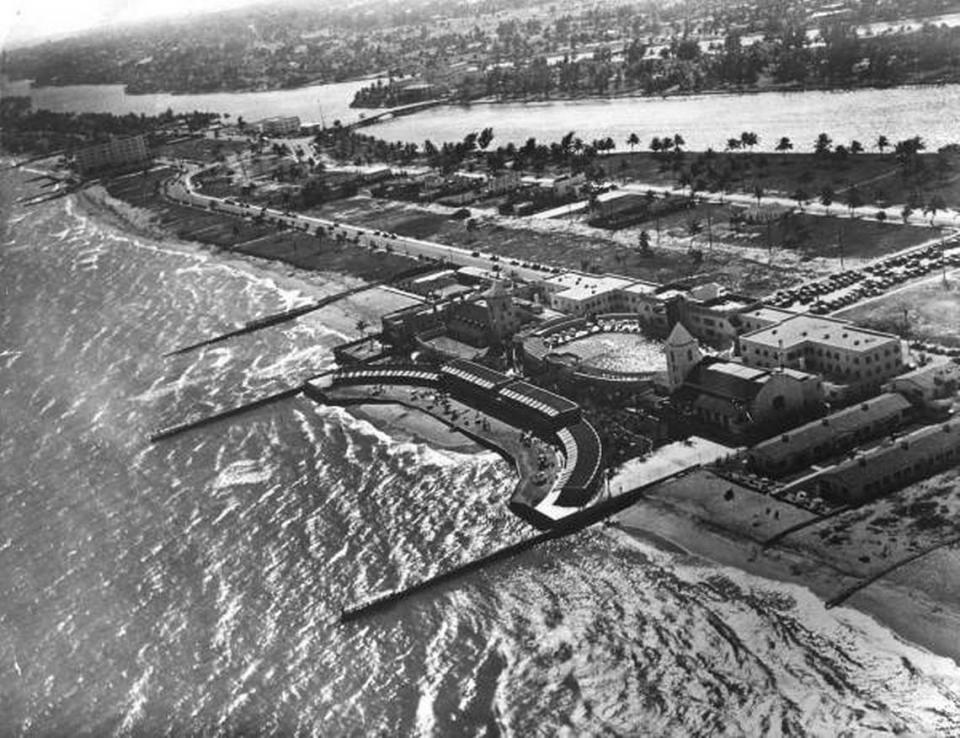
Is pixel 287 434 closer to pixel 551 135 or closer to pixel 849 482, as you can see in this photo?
pixel 849 482

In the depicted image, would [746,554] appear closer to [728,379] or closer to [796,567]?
[796,567]

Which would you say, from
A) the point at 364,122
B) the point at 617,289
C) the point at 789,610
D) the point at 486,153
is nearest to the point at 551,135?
the point at 486,153

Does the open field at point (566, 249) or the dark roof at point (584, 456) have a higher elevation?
the dark roof at point (584, 456)

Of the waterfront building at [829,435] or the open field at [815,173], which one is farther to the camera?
the open field at [815,173]

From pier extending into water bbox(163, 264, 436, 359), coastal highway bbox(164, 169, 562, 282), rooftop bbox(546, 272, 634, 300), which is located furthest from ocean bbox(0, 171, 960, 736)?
coastal highway bbox(164, 169, 562, 282)

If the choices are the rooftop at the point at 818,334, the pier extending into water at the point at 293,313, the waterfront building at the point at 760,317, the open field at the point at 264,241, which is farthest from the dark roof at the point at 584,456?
the open field at the point at 264,241

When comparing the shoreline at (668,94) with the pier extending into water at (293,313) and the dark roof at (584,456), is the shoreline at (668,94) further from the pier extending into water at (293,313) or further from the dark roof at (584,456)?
the dark roof at (584,456)

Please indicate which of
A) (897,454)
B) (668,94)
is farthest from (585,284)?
(668,94)
